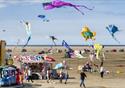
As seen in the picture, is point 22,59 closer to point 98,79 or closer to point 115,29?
point 98,79

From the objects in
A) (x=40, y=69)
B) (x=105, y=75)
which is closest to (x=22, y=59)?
(x=40, y=69)

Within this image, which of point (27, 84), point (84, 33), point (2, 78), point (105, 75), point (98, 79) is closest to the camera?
point (2, 78)

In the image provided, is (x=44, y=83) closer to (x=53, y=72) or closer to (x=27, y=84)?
(x=27, y=84)

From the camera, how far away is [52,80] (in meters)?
48.8

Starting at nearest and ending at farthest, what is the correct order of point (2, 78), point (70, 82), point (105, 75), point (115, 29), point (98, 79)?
1. point (2, 78)
2. point (70, 82)
3. point (98, 79)
4. point (105, 75)
5. point (115, 29)

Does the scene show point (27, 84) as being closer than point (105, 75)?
Yes

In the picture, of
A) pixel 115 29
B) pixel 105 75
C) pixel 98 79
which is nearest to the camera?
pixel 98 79

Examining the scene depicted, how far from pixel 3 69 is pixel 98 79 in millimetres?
12526

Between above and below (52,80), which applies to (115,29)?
above

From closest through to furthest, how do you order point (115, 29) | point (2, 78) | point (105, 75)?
point (2, 78), point (105, 75), point (115, 29)

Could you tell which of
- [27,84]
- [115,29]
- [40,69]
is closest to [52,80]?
[40,69]

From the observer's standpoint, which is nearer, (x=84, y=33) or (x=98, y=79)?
(x=98, y=79)

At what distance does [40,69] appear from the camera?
4991 cm

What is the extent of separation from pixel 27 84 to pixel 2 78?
4146 millimetres
